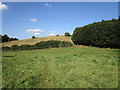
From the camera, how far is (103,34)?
1466 cm

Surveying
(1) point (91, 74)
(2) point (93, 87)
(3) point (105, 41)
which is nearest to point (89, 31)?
(3) point (105, 41)

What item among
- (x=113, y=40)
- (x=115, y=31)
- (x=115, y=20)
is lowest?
(x=113, y=40)

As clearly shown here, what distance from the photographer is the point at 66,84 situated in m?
4.06

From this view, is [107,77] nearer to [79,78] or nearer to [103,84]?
[103,84]

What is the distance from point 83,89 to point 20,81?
8.62 ft

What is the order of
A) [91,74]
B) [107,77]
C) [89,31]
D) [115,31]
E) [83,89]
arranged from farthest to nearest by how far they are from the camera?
[89,31], [115,31], [91,74], [107,77], [83,89]

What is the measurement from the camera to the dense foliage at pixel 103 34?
13.2 meters

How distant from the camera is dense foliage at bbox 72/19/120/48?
13.2m

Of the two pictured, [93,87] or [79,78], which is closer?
[93,87]

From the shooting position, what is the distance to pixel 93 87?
12.4 ft

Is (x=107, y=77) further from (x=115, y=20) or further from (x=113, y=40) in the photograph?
(x=115, y=20)

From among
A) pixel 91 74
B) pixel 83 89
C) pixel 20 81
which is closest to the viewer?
pixel 83 89

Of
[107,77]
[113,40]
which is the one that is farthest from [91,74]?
[113,40]

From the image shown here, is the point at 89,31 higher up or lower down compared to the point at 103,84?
higher up
